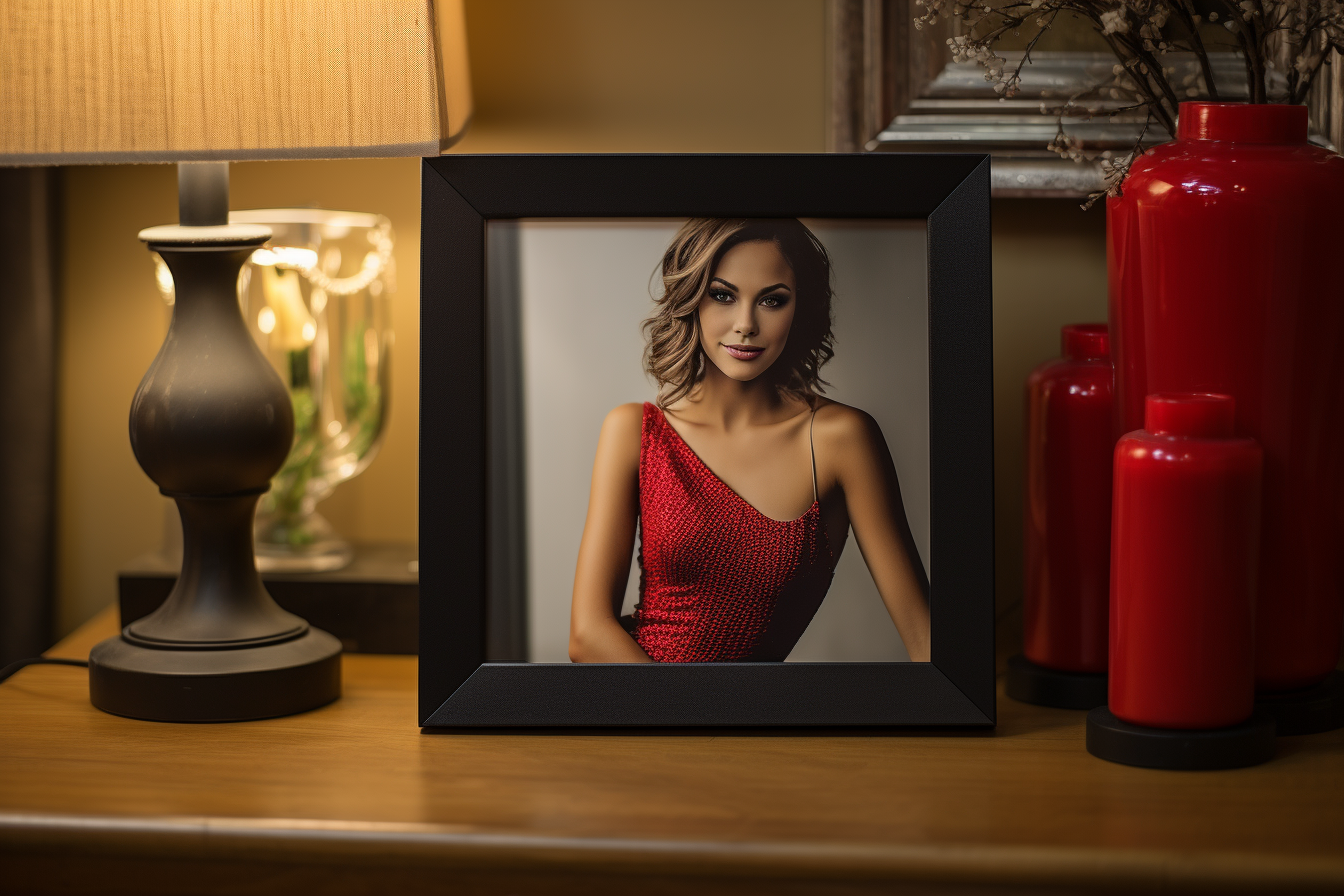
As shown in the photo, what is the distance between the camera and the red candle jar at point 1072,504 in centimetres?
81

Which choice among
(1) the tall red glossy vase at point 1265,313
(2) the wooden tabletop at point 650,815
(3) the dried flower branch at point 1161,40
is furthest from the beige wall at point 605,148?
(2) the wooden tabletop at point 650,815

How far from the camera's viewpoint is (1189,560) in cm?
68

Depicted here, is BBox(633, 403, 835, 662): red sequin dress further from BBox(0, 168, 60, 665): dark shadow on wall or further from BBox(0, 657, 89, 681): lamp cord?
BBox(0, 168, 60, 665): dark shadow on wall

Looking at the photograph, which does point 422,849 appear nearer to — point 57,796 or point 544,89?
point 57,796

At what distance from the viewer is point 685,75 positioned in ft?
3.27

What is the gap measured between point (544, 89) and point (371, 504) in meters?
0.41

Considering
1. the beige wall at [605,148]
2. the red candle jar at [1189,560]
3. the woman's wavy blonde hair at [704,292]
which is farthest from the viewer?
the beige wall at [605,148]

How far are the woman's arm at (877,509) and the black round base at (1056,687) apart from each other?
0.13 meters

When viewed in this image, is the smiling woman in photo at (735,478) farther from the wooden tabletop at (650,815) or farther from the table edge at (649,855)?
the table edge at (649,855)

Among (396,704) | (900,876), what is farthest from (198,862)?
(900,876)

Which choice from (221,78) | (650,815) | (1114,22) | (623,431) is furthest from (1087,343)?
(221,78)

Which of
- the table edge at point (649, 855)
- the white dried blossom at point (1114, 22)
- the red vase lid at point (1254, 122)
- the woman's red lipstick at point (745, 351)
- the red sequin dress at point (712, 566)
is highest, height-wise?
the white dried blossom at point (1114, 22)

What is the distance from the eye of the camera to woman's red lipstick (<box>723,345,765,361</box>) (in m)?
0.78

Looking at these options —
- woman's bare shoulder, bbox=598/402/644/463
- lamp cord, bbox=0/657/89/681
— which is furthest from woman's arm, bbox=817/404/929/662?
lamp cord, bbox=0/657/89/681
